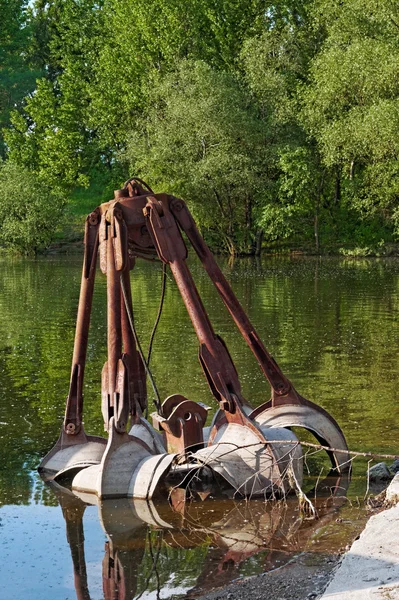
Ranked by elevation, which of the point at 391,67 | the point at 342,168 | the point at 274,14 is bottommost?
the point at 342,168

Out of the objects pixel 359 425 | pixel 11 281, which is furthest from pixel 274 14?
pixel 359 425

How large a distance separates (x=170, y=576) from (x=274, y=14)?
2483 inches

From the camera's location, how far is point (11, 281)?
1517 inches

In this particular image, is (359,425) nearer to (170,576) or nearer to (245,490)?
(245,490)

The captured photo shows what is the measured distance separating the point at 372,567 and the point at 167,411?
4181mm

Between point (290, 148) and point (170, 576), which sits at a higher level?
point (290, 148)

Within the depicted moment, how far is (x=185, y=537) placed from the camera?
7551mm

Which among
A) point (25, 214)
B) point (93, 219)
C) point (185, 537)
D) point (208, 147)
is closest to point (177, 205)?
point (93, 219)

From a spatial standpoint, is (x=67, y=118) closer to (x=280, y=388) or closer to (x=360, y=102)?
(x=360, y=102)

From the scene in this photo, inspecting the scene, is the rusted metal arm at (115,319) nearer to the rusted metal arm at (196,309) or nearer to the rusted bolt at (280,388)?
the rusted metal arm at (196,309)

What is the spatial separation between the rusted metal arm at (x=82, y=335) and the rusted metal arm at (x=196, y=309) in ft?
2.22

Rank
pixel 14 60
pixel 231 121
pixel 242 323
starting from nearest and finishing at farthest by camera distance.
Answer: pixel 242 323
pixel 231 121
pixel 14 60

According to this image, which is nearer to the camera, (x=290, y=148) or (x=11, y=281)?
(x=11, y=281)

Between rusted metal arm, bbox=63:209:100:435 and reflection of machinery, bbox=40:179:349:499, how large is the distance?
0.4 inches
